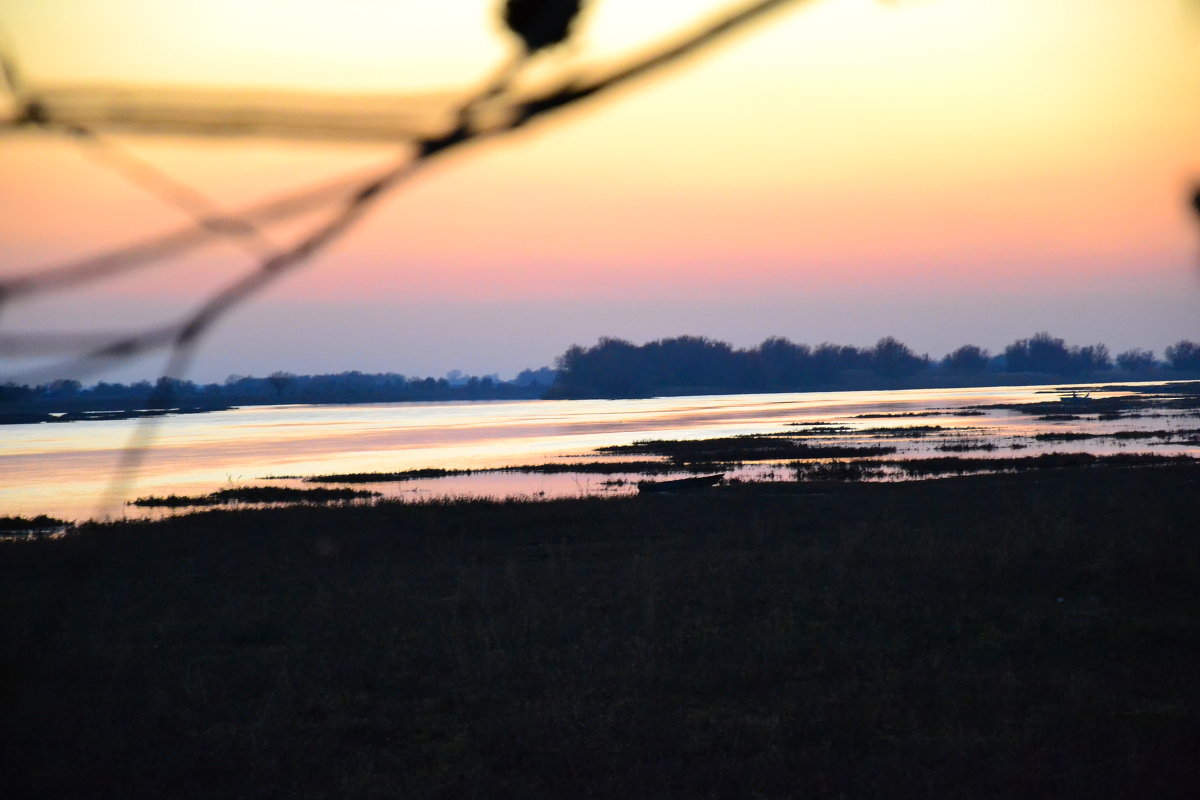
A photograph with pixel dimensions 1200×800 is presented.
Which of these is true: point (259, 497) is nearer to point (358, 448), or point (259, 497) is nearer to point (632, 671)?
point (632, 671)

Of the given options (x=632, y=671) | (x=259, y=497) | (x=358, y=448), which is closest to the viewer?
(x=632, y=671)

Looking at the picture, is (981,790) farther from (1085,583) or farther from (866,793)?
(1085,583)

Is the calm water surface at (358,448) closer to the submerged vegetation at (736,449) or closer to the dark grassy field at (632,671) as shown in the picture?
the submerged vegetation at (736,449)

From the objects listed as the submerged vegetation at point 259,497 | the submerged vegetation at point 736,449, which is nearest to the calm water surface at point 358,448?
the submerged vegetation at point 259,497

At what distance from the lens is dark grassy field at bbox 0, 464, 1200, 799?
7.79m

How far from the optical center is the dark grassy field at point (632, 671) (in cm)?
779

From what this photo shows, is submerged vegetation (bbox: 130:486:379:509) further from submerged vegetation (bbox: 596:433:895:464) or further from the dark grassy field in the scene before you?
submerged vegetation (bbox: 596:433:895:464)

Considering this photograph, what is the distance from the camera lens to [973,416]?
82312 millimetres

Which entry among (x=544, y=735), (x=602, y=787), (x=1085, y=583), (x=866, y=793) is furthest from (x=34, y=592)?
(x=1085, y=583)

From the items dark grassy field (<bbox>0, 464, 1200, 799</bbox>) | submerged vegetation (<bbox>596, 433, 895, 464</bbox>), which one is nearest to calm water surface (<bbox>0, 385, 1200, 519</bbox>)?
submerged vegetation (<bbox>596, 433, 895, 464</bbox>)

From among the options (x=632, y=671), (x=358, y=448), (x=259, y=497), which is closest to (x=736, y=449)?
(x=358, y=448)

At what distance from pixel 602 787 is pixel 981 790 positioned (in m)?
2.55

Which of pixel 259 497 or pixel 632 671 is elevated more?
pixel 259 497

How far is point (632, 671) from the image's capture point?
1031cm
